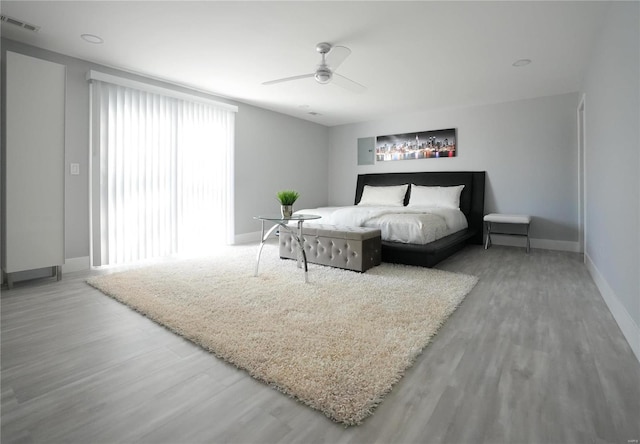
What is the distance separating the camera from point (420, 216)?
3809 mm

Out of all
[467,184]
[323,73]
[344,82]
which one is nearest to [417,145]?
[467,184]

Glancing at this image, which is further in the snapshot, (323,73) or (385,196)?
(385,196)

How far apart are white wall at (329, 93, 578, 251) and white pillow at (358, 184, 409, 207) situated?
67 centimetres

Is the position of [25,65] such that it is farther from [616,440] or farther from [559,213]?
[559,213]

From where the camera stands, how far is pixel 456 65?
12.1 feet

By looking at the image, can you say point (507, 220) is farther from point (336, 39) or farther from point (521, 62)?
point (336, 39)

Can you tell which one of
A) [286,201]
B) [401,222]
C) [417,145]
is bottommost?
[401,222]

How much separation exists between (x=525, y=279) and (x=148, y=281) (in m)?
3.73

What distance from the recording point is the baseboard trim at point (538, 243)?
4.70 meters

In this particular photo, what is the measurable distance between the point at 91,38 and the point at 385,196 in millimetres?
4596

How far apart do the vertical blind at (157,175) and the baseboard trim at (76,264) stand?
88 millimetres

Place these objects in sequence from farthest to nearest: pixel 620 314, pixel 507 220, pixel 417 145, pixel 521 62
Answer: pixel 417 145
pixel 507 220
pixel 521 62
pixel 620 314

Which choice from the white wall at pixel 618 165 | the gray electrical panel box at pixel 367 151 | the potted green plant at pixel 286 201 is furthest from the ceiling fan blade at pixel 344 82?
the gray electrical panel box at pixel 367 151

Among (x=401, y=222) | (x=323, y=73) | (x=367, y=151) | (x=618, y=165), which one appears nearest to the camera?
(x=618, y=165)
